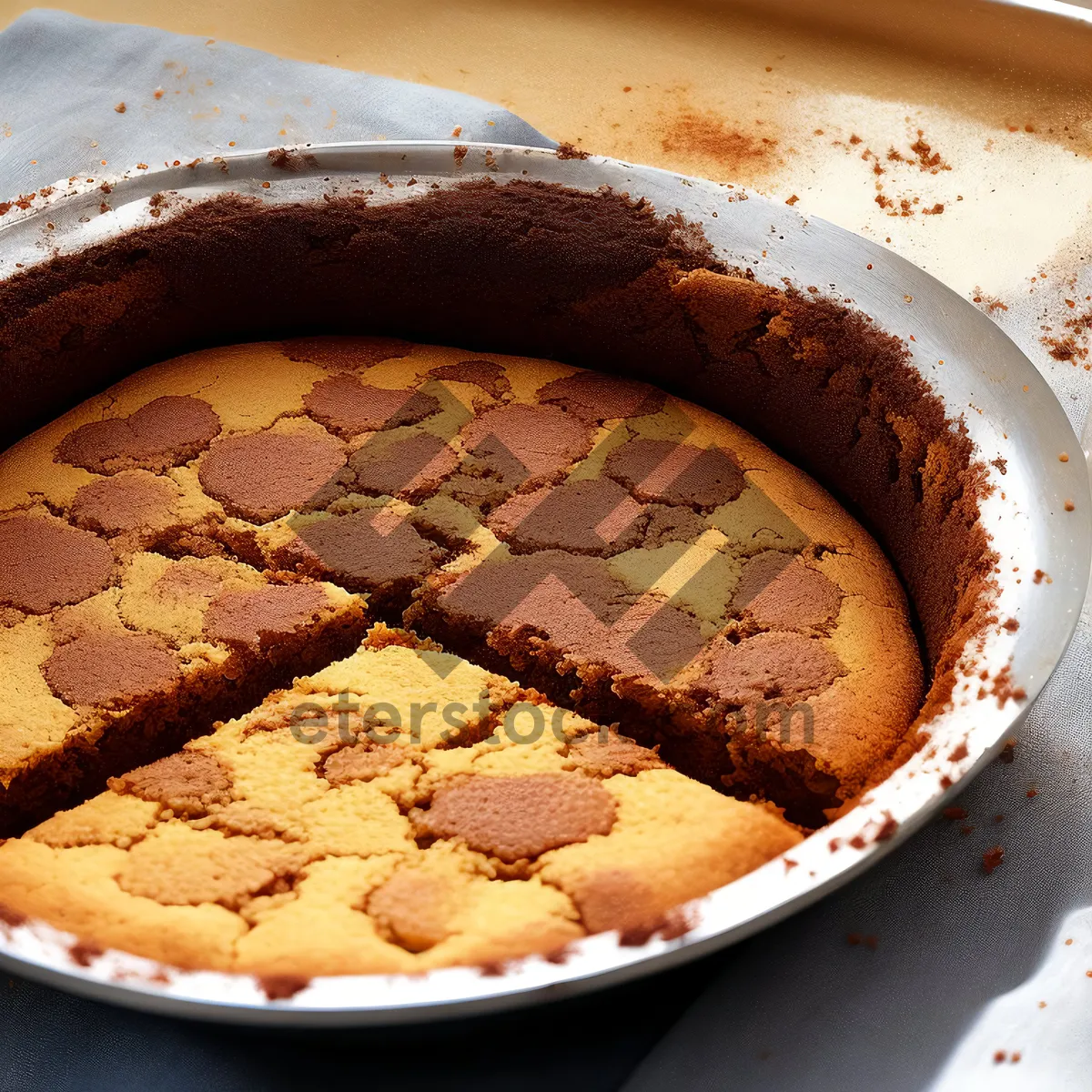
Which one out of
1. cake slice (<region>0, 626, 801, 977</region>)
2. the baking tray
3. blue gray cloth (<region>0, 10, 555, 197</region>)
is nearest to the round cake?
cake slice (<region>0, 626, 801, 977</region>)

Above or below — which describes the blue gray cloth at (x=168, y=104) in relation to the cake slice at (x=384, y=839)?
above

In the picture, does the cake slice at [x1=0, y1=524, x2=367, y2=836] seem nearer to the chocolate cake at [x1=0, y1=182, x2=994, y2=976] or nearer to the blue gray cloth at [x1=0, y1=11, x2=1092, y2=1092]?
the chocolate cake at [x1=0, y1=182, x2=994, y2=976]

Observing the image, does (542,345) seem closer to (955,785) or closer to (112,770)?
(112,770)

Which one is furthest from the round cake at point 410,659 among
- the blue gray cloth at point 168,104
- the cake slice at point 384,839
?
the blue gray cloth at point 168,104

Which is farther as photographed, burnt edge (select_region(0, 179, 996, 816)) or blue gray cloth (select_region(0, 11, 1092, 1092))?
burnt edge (select_region(0, 179, 996, 816))

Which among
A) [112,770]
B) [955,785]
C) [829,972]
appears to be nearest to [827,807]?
[829,972]

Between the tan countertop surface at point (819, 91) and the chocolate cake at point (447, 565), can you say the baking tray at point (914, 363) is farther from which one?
the tan countertop surface at point (819, 91)
